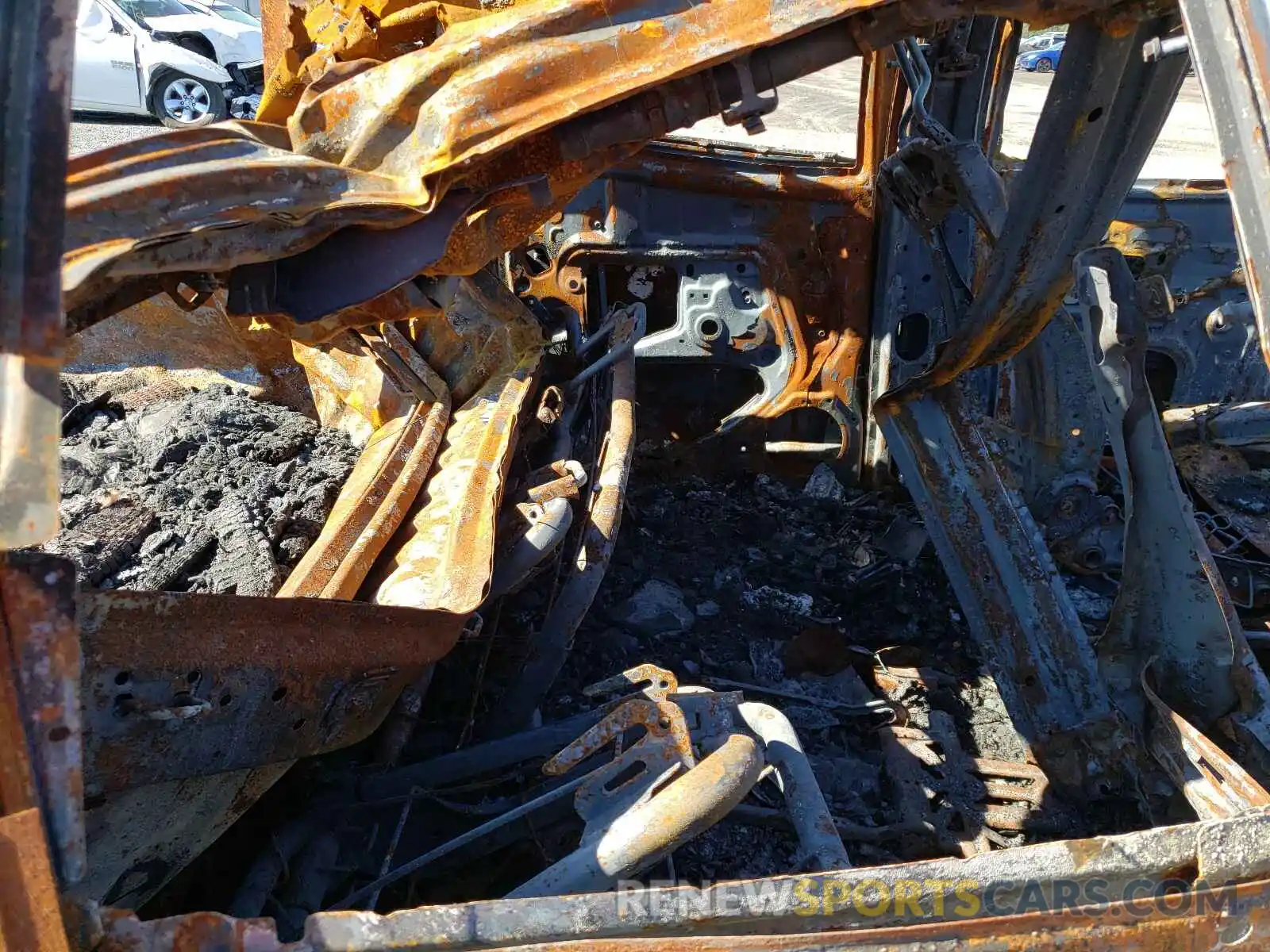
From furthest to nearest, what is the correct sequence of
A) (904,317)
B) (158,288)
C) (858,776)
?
1. (904,317)
2. (858,776)
3. (158,288)

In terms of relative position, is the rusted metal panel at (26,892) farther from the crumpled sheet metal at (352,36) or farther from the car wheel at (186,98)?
the car wheel at (186,98)

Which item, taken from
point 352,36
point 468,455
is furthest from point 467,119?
point 468,455

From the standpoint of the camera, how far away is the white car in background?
1028 centimetres

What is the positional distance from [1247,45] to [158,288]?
1.82m

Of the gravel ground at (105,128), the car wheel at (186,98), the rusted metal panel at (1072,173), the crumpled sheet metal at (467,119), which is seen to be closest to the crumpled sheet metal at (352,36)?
the crumpled sheet metal at (467,119)

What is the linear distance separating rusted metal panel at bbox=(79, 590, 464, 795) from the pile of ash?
572 mm

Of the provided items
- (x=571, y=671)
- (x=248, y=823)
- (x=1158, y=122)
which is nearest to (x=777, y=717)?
(x=571, y=671)

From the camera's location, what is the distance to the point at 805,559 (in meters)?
4.39

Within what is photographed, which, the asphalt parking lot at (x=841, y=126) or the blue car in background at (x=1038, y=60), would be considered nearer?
the asphalt parking lot at (x=841, y=126)

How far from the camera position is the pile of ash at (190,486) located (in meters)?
2.54

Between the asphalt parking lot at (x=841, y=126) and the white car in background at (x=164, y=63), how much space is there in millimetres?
326

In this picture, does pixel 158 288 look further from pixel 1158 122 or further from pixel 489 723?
pixel 1158 122

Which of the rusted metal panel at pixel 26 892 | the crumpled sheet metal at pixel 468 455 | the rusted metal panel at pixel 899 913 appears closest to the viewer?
the rusted metal panel at pixel 26 892

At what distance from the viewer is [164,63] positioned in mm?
10430
